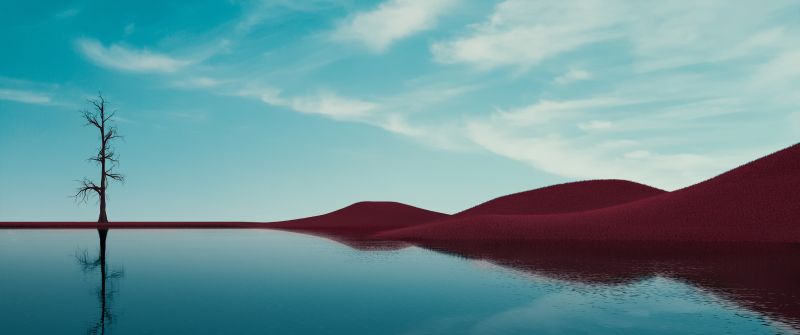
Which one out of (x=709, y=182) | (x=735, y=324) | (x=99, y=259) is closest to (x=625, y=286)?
(x=735, y=324)

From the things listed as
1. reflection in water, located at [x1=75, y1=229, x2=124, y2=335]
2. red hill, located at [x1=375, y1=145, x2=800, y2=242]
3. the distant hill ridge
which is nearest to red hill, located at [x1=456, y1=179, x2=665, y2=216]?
the distant hill ridge

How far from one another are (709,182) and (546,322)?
58794mm

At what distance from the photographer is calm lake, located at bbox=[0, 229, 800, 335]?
13.5 m

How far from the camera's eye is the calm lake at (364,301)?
13.5 m

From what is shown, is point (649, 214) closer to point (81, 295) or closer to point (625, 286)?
point (625, 286)

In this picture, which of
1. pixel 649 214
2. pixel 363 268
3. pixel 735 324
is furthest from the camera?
pixel 649 214

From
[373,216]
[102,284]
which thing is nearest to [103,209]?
[373,216]

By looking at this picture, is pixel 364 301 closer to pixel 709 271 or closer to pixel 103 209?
pixel 709 271

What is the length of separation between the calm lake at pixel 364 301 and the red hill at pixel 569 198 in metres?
Result: 68.0

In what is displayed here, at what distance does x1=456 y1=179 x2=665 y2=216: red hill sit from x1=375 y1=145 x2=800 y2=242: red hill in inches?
1160

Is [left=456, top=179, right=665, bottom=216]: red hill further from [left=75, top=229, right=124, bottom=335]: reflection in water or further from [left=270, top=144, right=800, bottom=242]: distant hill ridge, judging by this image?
[left=75, top=229, right=124, bottom=335]: reflection in water

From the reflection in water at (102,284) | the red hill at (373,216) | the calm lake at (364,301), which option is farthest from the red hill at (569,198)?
the reflection in water at (102,284)

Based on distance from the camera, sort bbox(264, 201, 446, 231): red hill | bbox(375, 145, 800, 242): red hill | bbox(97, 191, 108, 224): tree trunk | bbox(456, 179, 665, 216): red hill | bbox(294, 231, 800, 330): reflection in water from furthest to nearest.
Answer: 1. bbox(264, 201, 446, 231): red hill
2. bbox(456, 179, 665, 216): red hill
3. bbox(97, 191, 108, 224): tree trunk
4. bbox(375, 145, 800, 242): red hill
5. bbox(294, 231, 800, 330): reflection in water

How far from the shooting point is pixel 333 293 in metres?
18.6
